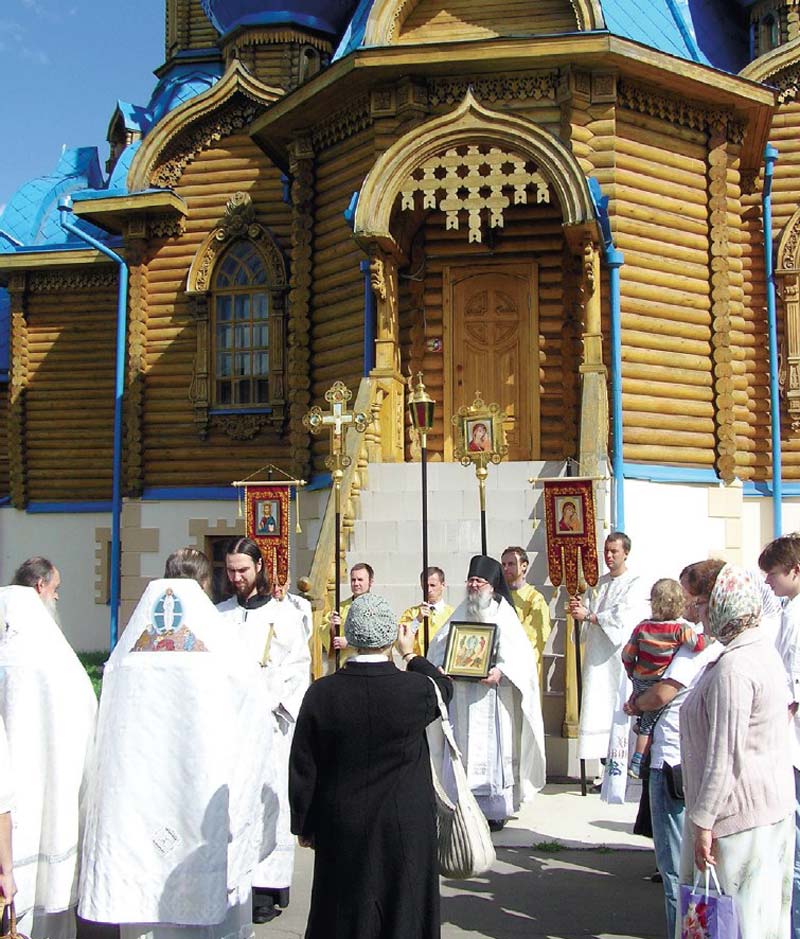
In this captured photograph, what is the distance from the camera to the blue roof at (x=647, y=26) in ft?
40.8

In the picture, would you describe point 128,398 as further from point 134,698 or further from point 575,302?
point 134,698

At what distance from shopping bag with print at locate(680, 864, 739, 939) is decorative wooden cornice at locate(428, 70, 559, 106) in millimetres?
9736

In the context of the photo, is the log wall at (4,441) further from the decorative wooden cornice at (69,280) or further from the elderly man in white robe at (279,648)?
the elderly man in white robe at (279,648)

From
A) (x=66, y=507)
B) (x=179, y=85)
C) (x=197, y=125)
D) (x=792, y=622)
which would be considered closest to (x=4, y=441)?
(x=66, y=507)

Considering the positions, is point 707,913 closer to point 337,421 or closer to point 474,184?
point 337,421

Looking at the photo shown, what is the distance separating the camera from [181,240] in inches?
635

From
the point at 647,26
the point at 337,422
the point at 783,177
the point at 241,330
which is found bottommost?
the point at 337,422

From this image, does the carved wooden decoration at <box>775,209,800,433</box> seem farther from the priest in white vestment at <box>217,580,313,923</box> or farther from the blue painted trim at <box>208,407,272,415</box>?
the priest in white vestment at <box>217,580,313,923</box>

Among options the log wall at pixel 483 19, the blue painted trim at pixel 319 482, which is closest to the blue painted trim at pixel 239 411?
the blue painted trim at pixel 319 482

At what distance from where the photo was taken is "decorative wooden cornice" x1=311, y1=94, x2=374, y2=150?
40.9 feet

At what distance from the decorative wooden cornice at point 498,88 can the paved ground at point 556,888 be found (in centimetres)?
772

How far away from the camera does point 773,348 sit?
13.7 metres

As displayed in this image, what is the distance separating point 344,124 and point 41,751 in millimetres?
9722

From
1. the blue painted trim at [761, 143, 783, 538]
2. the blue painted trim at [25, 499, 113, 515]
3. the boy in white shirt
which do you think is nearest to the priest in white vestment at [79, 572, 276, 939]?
the boy in white shirt
